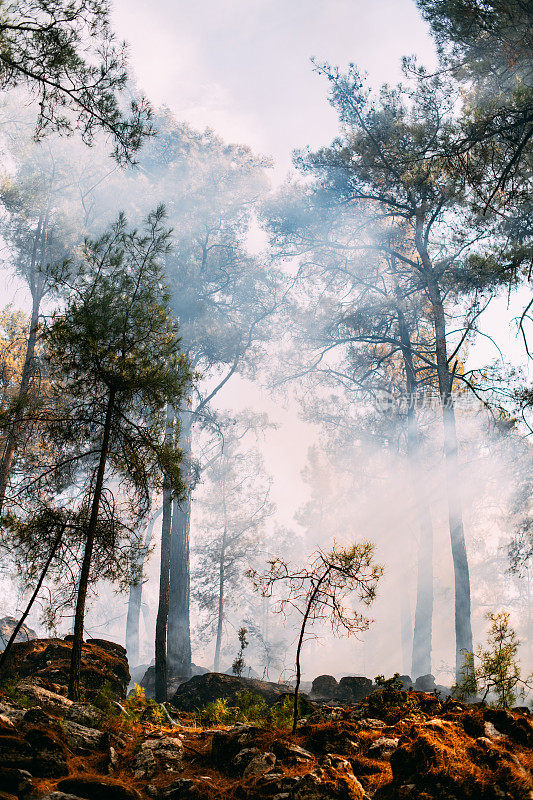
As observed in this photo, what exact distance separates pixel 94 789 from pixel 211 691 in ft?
21.2

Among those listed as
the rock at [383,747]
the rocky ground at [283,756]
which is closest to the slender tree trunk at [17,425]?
the rocky ground at [283,756]

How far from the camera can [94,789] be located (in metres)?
2.74

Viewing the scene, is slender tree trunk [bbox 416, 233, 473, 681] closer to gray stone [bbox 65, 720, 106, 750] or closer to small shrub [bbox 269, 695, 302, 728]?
small shrub [bbox 269, 695, 302, 728]

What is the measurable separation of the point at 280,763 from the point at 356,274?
1624 cm

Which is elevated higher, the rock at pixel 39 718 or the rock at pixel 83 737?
the rock at pixel 39 718

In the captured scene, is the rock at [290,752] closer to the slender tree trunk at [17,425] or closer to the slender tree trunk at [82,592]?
the slender tree trunk at [82,592]

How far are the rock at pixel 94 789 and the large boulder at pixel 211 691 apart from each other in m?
5.93

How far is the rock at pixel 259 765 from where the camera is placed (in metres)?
3.12

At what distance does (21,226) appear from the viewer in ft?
55.4

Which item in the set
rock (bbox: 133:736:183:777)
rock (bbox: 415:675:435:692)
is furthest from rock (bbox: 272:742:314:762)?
rock (bbox: 415:675:435:692)

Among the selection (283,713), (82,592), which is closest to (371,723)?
(283,713)

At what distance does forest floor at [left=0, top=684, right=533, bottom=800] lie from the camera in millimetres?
2678


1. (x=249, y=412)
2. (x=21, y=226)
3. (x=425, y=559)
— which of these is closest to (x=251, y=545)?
(x=249, y=412)

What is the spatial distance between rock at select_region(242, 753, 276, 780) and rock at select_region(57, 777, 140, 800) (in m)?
0.69
